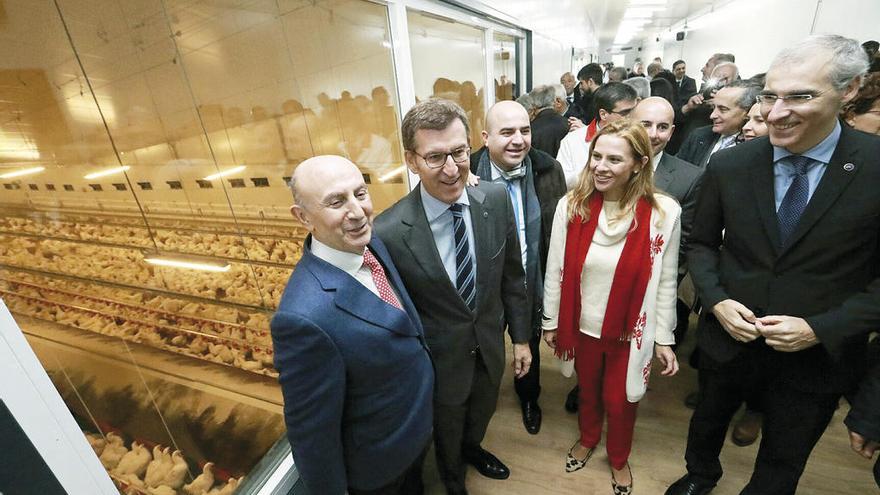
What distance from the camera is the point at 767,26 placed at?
8094mm

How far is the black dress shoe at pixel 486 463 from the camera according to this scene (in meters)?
2.14

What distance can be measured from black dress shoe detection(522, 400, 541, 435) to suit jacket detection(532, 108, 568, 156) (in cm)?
225

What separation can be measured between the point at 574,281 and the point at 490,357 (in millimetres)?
553

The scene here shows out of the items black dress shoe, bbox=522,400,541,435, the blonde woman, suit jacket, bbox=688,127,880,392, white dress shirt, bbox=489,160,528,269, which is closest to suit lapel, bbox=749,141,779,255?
suit jacket, bbox=688,127,880,392

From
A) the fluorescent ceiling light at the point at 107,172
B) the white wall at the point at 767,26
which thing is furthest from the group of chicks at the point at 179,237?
the white wall at the point at 767,26

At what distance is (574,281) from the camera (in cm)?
179

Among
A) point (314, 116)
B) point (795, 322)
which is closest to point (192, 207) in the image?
point (314, 116)

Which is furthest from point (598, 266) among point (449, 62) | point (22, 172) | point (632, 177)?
point (449, 62)

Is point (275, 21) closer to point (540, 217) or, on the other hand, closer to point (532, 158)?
point (532, 158)

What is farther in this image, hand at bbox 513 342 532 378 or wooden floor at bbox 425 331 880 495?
wooden floor at bbox 425 331 880 495

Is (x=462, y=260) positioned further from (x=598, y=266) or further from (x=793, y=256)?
(x=793, y=256)

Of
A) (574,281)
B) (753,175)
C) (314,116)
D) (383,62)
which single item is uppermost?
(383,62)

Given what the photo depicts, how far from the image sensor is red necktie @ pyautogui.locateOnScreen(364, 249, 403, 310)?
1.29m

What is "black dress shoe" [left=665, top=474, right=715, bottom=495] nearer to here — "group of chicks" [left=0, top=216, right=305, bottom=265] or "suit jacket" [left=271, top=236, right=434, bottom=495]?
"suit jacket" [left=271, top=236, right=434, bottom=495]
